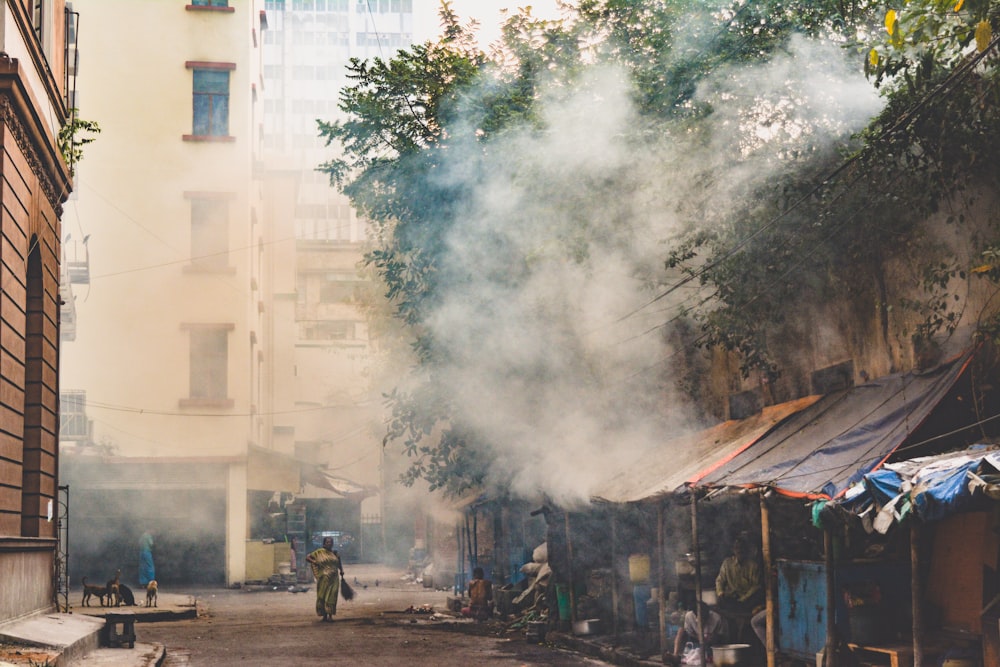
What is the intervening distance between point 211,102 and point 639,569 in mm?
19621

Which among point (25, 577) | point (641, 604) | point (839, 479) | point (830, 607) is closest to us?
point (839, 479)

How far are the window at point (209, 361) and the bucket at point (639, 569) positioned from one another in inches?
663

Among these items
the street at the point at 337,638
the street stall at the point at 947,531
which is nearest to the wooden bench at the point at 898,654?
the street stall at the point at 947,531

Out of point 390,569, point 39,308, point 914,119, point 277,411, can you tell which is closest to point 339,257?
point 277,411

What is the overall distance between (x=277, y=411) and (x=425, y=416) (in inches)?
1028

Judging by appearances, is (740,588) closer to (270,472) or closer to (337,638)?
(337,638)

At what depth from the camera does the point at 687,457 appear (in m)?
13.5

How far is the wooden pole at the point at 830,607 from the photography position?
31.1 feet

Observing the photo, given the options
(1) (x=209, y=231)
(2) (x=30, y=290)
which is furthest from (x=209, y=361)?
(2) (x=30, y=290)

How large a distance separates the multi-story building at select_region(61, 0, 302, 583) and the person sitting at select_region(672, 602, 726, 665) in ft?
60.8

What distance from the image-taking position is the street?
1330 centimetres

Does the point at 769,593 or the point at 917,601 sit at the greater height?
the point at 917,601

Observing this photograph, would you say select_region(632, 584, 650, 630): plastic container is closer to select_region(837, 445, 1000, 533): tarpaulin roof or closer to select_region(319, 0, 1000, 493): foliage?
select_region(319, 0, 1000, 493): foliage

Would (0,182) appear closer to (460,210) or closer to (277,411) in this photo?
(460,210)
